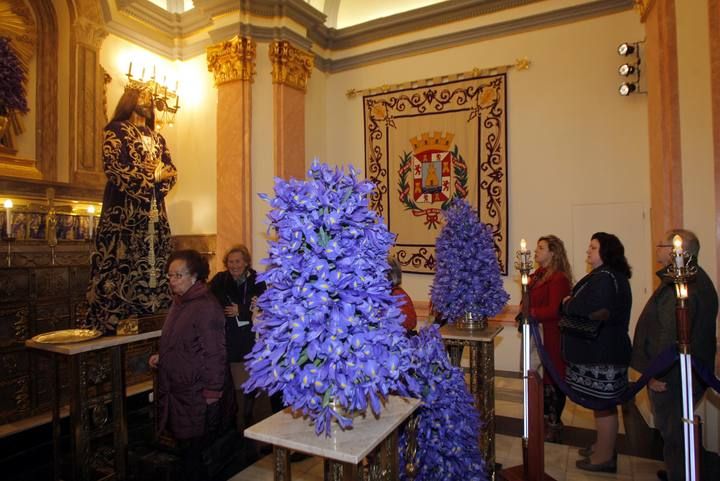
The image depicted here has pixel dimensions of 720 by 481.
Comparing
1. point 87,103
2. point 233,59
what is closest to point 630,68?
point 233,59

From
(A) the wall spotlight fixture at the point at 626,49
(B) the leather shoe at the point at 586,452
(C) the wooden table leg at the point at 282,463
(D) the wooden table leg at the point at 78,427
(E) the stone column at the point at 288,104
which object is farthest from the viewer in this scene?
(E) the stone column at the point at 288,104

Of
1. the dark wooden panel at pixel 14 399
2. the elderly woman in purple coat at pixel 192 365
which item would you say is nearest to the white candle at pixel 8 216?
the dark wooden panel at pixel 14 399

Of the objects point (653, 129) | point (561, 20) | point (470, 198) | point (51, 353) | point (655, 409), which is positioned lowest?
point (655, 409)

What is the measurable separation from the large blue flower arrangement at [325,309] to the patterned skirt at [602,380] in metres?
2.05

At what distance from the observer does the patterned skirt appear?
10.3ft

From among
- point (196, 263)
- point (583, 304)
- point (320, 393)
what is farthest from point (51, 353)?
point (583, 304)

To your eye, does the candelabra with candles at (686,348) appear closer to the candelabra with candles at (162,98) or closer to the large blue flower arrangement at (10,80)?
the large blue flower arrangement at (10,80)

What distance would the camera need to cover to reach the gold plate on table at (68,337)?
326 centimetres

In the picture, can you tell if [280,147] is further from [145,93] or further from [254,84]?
[145,93]

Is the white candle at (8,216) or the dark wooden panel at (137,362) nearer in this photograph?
the white candle at (8,216)

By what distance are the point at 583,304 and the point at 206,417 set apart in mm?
2626

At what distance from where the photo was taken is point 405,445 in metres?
2.16

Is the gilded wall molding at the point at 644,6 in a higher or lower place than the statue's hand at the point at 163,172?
higher

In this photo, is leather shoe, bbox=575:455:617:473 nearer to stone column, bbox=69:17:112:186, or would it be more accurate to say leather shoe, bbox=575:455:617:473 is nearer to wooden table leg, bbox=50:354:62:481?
wooden table leg, bbox=50:354:62:481
